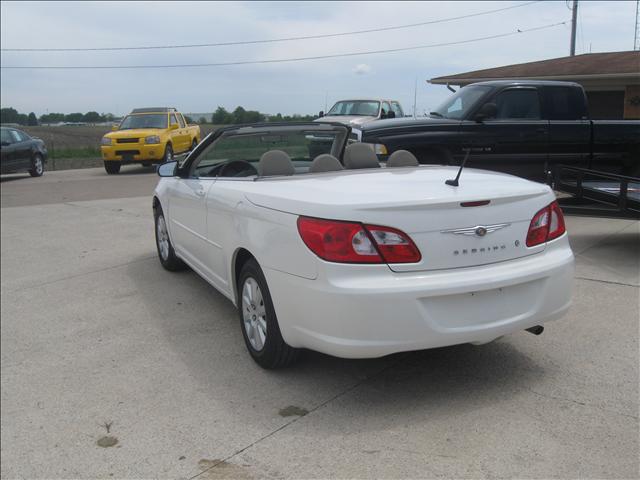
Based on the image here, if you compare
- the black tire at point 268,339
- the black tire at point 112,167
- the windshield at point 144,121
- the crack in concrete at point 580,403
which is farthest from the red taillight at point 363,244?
the black tire at point 112,167

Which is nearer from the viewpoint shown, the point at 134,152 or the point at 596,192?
the point at 596,192

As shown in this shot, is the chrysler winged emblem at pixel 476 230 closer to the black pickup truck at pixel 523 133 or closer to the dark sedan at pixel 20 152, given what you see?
the black pickup truck at pixel 523 133

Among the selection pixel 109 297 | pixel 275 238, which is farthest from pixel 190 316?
pixel 275 238

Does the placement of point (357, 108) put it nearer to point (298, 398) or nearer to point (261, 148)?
point (261, 148)

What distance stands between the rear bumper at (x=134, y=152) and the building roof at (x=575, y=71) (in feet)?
25.9

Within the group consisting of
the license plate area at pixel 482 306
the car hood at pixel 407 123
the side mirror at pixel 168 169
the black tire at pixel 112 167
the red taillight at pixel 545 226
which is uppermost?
the car hood at pixel 407 123

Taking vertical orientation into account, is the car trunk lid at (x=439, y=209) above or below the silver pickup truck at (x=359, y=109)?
below

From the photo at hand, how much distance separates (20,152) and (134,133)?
3.04 meters

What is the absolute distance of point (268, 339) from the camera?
3.79 m

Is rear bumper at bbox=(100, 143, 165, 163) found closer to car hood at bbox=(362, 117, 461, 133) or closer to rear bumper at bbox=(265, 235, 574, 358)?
car hood at bbox=(362, 117, 461, 133)

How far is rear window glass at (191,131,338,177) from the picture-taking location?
5129 mm

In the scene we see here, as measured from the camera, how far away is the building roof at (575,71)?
17.8 meters

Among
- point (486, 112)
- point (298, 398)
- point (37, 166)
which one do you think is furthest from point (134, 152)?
point (298, 398)

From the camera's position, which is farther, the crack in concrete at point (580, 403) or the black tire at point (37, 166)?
the black tire at point (37, 166)
